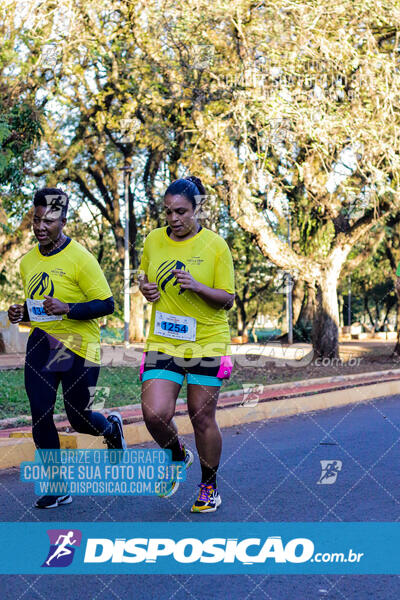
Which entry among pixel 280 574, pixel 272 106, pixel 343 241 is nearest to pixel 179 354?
pixel 280 574

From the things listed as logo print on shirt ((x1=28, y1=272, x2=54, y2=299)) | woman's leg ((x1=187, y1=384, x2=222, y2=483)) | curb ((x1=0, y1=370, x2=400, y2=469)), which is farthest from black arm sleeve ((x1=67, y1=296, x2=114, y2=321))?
curb ((x1=0, y1=370, x2=400, y2=469))

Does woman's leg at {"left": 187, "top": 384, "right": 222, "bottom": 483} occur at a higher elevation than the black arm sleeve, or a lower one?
lower

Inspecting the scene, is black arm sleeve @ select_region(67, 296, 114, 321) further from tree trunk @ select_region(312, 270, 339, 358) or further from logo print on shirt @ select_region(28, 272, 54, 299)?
tree trunk @ select_region(312, 270, 339, 358)

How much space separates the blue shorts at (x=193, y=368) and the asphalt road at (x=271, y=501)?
2.69ft

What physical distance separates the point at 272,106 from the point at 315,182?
9.70 feet

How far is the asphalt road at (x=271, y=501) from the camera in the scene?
366cm

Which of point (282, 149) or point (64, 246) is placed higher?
point (282, 149)

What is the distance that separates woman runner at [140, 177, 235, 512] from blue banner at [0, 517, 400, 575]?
688mm

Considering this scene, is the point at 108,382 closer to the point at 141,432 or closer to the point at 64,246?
the point at 141,432

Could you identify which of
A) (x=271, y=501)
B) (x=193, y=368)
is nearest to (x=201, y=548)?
(x=193, y=368)

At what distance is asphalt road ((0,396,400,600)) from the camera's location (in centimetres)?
366

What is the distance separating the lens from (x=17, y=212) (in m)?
22.7

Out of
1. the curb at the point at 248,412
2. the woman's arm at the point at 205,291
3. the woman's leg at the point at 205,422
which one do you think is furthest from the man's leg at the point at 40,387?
the curb at the point at 248,412

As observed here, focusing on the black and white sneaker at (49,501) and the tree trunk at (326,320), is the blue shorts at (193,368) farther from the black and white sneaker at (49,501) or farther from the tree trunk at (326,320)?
the tree trunk at (326,320)
